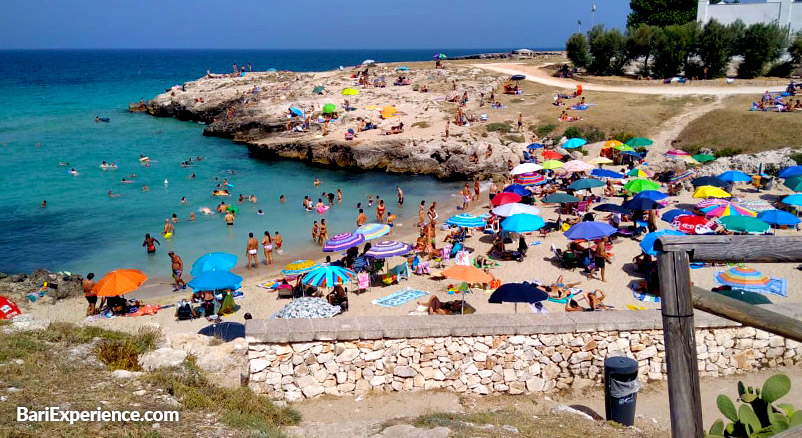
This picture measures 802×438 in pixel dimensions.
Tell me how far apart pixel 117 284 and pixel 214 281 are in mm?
2377

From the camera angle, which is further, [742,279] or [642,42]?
[642,42]

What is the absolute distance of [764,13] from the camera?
49281mm

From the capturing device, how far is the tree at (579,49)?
5019 centimetres

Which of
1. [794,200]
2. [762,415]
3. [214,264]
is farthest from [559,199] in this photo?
[762,415]

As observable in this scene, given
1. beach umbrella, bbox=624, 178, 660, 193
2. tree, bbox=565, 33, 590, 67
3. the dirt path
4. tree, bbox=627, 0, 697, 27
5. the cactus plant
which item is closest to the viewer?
the cactus plant

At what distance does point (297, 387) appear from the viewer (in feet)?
28.1

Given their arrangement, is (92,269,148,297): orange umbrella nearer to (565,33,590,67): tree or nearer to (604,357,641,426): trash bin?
(604,357,641,426): trash bin

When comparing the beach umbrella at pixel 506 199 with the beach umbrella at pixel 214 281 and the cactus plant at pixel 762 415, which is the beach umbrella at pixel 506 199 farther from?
the cactus plant at pixel 762 415

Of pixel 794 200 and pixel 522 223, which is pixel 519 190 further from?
pixel 794 200

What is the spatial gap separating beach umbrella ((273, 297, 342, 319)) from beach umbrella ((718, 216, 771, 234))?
34.4 ft

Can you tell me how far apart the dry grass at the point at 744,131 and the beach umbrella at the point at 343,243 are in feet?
66.3

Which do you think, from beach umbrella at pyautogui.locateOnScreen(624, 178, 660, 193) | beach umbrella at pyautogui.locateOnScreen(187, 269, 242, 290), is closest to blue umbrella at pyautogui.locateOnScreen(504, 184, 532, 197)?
beach umbrella at pyautogui.locateOnScreen(624, 178, 660, 193)

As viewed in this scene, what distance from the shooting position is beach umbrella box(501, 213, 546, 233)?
1697 cm

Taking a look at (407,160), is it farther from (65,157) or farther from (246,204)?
(65,157)
